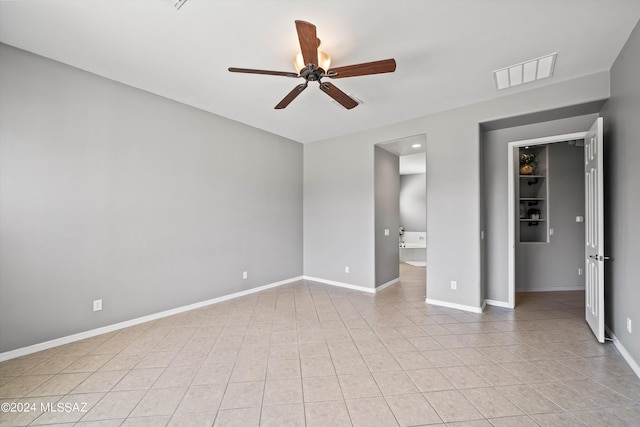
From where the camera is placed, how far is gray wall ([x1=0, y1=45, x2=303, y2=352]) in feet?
8.23

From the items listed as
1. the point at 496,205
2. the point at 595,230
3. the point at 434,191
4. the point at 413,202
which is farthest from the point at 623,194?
the point at 413,202

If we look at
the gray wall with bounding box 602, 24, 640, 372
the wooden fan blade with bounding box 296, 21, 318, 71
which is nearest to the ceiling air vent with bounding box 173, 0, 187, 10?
the wooden fan blade with bounding box 296, 21, 318, 71

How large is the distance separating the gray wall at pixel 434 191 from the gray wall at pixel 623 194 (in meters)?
0.47

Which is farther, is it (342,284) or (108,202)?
(342,284)

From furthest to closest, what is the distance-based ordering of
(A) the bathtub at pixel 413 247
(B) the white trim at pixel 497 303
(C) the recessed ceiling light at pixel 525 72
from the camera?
(A) the bathtub at pixel 413 247 < (B) the white trim at pixel 497 303 < (C) the recessed ceiling light at pixel 525 72

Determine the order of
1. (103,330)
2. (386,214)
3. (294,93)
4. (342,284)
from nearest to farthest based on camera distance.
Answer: (294,93) < (103,330) < (342,284) < (386,214)

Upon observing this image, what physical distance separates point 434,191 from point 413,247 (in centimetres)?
464

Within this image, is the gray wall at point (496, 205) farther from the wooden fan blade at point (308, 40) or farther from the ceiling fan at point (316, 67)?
the wooden fan blade at point (308, 40)

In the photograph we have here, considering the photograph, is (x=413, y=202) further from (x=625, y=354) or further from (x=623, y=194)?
(x=625, y=354)

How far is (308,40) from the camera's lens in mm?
1903

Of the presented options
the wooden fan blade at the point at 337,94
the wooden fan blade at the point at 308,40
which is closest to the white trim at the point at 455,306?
the wooden fan blade at the point at 337,94

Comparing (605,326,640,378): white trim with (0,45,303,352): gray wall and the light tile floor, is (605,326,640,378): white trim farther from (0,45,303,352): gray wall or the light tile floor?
(0,45,303,352): gray wall

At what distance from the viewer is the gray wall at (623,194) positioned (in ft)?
7.36

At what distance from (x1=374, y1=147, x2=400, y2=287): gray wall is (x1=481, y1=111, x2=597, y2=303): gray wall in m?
1.63
